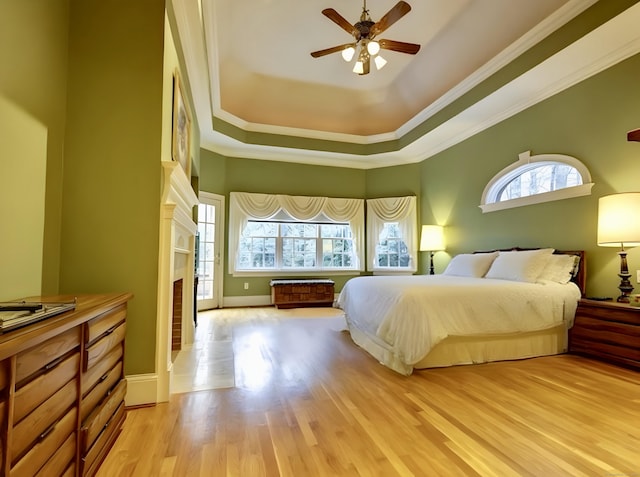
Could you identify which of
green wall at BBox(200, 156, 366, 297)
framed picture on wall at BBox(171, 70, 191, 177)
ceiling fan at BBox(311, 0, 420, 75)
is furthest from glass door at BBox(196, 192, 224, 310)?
ceiling fan at BBox(311, 0, 420, 75)

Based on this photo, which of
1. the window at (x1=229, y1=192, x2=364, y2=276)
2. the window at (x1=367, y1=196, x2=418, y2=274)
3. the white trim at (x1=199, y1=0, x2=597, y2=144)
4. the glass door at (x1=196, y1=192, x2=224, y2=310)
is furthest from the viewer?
the window at (x1=367, y1=196, x2=418, y2=274)

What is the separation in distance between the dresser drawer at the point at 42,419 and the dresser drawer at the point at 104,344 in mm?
127

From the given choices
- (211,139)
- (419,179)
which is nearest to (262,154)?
(211,139)

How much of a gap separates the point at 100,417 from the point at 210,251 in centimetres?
427

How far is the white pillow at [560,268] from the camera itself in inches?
124

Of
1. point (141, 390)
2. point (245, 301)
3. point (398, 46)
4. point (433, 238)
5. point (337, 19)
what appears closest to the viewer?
point (141, 390)

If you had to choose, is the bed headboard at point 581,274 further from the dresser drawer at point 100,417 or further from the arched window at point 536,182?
the dresser drawer at point 100,417

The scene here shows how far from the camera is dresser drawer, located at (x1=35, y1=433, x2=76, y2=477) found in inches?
40.1

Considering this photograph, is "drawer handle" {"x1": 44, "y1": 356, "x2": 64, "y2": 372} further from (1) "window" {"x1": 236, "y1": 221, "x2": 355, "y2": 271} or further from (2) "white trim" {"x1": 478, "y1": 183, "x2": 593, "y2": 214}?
(1) "window" {"x1": 236, "y1": 221, "x2": 355, "y2": 271}

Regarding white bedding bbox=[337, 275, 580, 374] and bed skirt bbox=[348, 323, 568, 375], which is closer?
white bedding bbox=[337, 275, 580, 374]

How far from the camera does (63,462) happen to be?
112cm

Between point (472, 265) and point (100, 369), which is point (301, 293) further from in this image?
point (100, 369)

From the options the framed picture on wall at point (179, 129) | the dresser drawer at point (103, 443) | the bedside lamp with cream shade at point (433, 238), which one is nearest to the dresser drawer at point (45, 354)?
the dresser drawer at point (103, 443)

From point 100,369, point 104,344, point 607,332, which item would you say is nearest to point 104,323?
point 104,344
